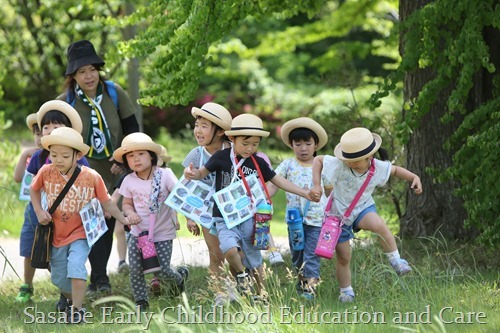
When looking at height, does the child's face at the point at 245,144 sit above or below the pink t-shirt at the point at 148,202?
above

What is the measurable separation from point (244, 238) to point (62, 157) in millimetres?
1554

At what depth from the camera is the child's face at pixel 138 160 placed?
25.7 ft

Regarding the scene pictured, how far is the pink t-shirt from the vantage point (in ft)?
26.0

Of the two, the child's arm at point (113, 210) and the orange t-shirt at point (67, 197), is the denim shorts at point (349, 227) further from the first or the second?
the orange t-shirt at point (67, 197)

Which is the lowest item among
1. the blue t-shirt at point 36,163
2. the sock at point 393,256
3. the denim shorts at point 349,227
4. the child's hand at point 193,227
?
the sock at point 393,256

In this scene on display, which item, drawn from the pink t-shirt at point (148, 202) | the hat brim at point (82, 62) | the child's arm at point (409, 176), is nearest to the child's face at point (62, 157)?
the pink t-shirt at point (148, 202)

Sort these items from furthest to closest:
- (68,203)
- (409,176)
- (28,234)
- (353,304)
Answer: (28,234)
(68,203)
(409,176)
(353,304)

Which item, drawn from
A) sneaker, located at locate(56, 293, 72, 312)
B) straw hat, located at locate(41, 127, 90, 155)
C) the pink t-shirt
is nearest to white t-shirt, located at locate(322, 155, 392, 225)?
the pink t-shirt

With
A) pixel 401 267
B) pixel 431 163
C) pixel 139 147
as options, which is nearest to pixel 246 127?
pixel 139 147

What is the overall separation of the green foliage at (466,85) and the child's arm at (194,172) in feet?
5.63

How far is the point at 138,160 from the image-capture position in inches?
308

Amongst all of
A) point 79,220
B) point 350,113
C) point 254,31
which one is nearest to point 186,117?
point 254,31

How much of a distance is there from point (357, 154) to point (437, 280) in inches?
53.9

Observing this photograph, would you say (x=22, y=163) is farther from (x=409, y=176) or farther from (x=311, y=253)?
(x=409, y=176)
